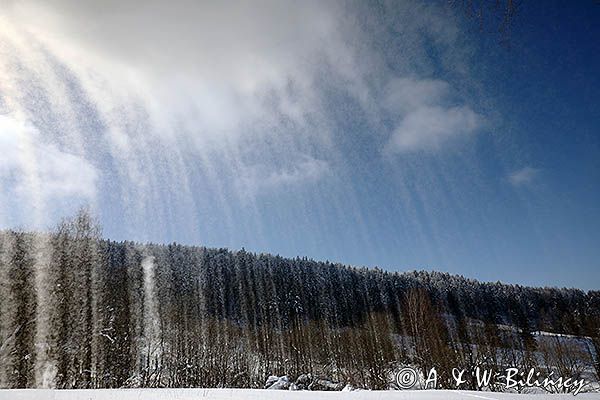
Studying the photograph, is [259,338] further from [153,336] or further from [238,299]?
[153,336]

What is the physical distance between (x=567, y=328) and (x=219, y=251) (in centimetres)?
8423

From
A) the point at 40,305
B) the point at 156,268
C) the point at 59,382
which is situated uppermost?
the point at 156,268

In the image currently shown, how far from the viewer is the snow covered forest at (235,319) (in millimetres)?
21406

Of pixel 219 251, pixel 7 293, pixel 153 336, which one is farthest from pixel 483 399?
pixel 219 251

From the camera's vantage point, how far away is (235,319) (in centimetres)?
7581

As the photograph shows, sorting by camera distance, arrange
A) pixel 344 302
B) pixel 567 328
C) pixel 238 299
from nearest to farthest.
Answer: pixel 238 299 < pixel 344 302 < pixel 567 328

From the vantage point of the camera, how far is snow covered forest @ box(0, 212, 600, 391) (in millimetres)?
21406

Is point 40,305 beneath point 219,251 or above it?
beneath

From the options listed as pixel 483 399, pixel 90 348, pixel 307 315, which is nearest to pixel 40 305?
pixel 90 348

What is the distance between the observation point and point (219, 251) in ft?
287

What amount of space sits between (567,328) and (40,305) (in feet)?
364

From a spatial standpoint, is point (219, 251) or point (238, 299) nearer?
point (238, 299)

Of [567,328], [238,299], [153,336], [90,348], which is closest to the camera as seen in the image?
[90,348]

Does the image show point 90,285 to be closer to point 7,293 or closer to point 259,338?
point 7,293
